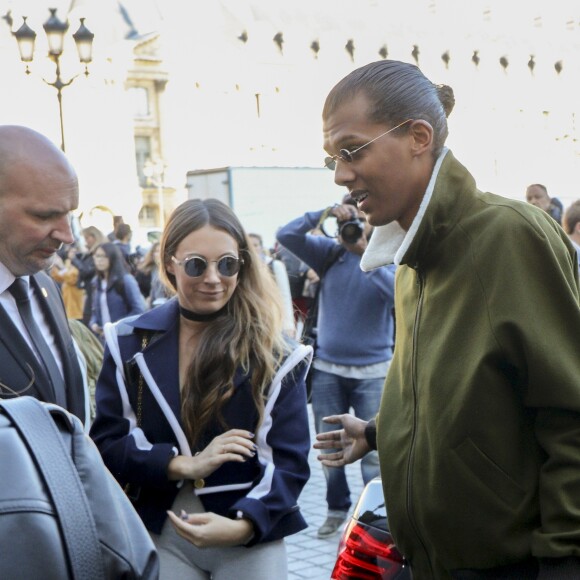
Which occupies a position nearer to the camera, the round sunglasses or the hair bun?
the hair bun

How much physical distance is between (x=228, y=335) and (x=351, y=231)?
12.3 feet

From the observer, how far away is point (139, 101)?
233ft

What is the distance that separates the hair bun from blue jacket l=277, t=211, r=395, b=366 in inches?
169

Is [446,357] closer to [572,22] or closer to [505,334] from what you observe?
[505,334]

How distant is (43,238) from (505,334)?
1.28 meters

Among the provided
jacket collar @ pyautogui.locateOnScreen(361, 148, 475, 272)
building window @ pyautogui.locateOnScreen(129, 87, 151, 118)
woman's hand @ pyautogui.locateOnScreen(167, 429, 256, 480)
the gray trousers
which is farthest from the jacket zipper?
building window @ pyautogui.locateOnScreen(129, 87, 151, 118)

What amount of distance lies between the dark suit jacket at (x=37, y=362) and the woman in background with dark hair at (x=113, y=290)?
8.22 metres

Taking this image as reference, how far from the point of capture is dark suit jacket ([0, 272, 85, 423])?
2.78m

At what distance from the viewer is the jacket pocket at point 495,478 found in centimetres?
223

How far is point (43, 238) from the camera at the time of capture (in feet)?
9.44

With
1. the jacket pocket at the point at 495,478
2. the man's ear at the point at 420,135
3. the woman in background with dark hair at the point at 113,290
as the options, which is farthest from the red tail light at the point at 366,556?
the woman in background with dark hair at the point at 113,290

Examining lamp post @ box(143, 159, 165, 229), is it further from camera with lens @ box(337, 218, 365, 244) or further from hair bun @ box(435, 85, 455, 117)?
hair bun @ box(435, 85, 455, 117)

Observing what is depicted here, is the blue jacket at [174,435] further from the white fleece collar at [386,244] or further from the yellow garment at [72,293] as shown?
the yellow garment at [72,293]

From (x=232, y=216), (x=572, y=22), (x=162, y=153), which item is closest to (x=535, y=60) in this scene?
(x=572, y=22)
